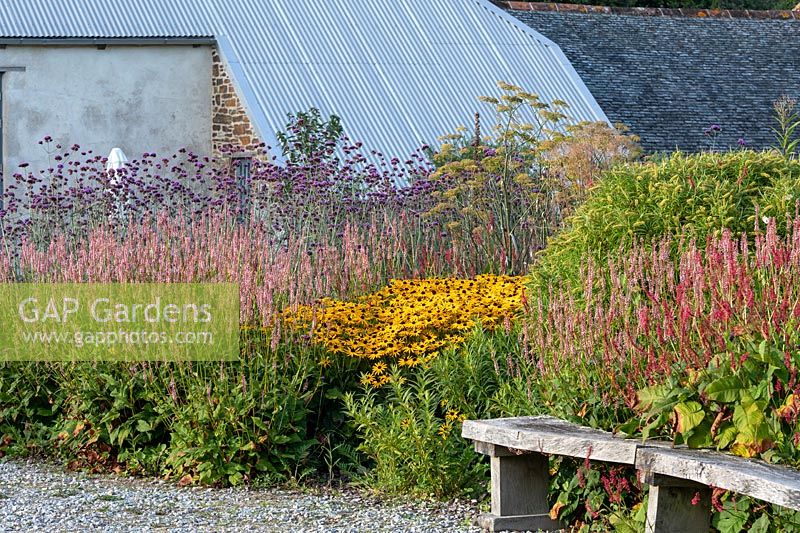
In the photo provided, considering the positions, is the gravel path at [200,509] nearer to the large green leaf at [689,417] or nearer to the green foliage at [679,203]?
the large green leaf at [689,417]

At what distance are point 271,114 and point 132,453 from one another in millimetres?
10775

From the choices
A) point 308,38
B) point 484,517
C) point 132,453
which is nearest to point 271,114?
point 308,38

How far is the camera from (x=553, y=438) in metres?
5.67

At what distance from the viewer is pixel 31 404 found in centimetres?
801

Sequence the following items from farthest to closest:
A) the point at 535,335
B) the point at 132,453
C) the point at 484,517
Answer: the point at 132,453 < the point at 535,335 < the point at 484,517

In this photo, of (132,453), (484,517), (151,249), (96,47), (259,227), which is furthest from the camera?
(96,47)

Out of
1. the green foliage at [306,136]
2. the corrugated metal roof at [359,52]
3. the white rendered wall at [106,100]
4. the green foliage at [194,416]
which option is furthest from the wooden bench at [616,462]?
the white rendered wall at [106,100]

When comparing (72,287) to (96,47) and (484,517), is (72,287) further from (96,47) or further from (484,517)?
(96,47)

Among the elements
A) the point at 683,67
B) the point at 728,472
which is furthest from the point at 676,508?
the point at 683,67

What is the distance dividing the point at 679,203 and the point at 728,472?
2042 millimetres

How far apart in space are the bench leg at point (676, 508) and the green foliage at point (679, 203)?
4.67ft

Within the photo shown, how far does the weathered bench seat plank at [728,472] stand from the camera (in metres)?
4.63

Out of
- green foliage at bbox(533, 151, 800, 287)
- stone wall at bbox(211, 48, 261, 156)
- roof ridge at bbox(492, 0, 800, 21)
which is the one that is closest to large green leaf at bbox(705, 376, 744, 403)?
green foliage at bbox(533, 151, 800, 287)

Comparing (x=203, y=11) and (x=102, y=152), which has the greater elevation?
(x=203, y=11)
